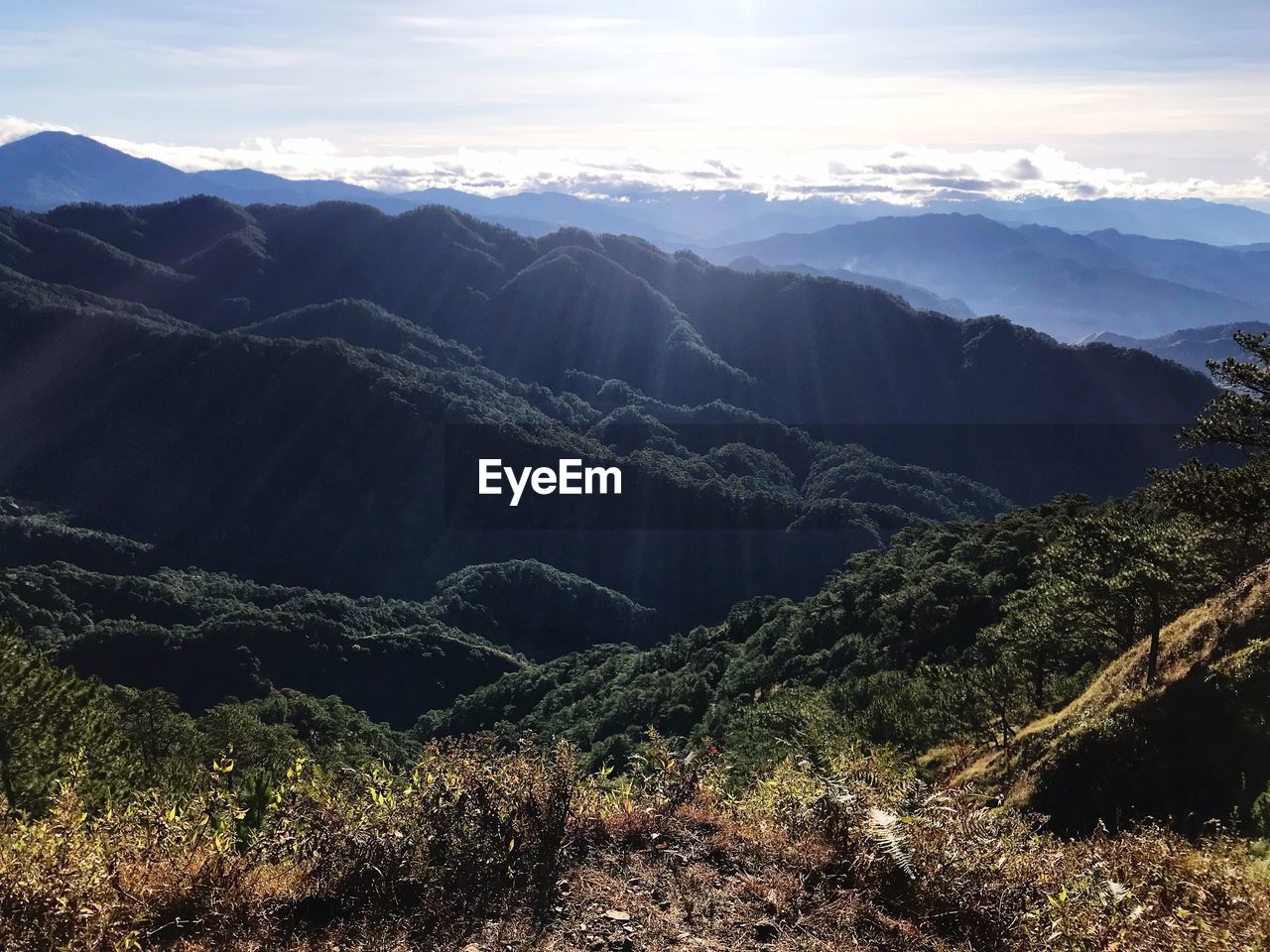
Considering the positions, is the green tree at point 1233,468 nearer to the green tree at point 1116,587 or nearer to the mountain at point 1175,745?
the mountain at point 1175,745

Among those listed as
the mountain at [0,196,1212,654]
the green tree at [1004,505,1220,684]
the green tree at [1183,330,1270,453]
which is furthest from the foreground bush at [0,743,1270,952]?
the mountain at [0,196,1212,654]

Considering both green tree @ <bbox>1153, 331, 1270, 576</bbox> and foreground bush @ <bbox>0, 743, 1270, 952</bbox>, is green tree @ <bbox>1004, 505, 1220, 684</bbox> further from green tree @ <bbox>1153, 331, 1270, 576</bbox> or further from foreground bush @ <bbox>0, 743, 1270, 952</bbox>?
foreground bush @ <bbox>0, 743, 1270, 952</bbox>

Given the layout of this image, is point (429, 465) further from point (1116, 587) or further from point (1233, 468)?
point (1233, 468)

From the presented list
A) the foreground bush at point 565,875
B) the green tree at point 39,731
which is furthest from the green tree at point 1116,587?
the green tree at point 39,731

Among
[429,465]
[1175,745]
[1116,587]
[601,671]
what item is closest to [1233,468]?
→ [1116,587]

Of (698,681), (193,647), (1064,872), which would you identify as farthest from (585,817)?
(193,647)
